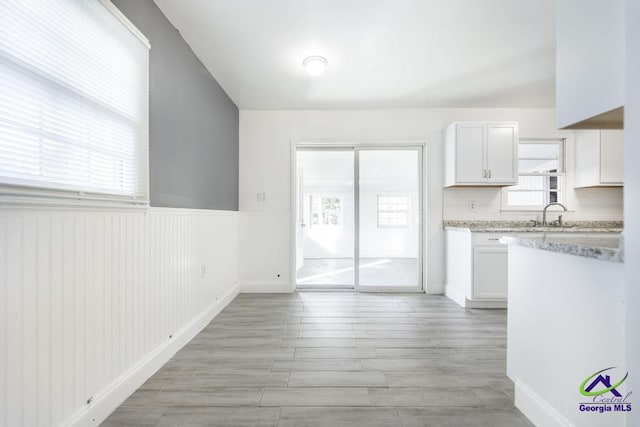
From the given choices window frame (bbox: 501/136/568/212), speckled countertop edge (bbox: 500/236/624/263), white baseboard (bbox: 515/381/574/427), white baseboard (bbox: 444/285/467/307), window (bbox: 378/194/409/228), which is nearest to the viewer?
speckled countertop edge (bbox: 500/236/624/263)

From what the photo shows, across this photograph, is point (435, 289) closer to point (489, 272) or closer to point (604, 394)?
point (489, 272)

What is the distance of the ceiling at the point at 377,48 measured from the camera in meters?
1.93

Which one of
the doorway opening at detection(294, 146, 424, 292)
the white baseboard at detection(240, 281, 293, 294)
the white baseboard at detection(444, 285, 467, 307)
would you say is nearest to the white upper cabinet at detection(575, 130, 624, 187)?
the white baseboard at detection(444, 285, 467, 307)

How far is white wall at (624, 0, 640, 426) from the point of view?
844 mm

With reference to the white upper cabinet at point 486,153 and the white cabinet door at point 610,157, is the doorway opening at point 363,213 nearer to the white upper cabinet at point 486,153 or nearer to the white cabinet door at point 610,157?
the white upper cabinet at point 486,153

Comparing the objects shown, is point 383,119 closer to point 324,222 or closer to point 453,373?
point 453,373

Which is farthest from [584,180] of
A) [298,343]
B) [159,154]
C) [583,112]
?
[159,154]

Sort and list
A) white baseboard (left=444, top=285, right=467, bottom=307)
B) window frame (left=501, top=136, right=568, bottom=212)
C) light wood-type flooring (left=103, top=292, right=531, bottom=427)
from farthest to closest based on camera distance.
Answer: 1. window frame (left=501, top=136, right=568, bottom=212)
2. white baseboard (left=444, top=285, right=467, bottom=307)
3. light wood-type flooring (left=103, top=292, right=531, bottom=427)

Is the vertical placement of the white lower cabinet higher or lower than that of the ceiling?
lower

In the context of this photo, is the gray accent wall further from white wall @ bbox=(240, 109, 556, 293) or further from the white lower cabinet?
the white lower cabinet

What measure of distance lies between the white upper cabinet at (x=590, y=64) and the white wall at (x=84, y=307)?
6.93 ft

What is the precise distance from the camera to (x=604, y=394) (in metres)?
1.00

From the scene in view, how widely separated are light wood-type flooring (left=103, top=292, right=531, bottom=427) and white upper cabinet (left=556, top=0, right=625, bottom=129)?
143cm

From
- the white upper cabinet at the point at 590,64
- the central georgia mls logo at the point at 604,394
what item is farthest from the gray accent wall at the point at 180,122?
the central georgia mls logo at the point at 604,394
